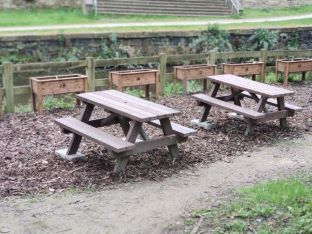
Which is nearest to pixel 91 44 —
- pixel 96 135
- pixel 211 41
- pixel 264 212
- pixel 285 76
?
pixel 211 41

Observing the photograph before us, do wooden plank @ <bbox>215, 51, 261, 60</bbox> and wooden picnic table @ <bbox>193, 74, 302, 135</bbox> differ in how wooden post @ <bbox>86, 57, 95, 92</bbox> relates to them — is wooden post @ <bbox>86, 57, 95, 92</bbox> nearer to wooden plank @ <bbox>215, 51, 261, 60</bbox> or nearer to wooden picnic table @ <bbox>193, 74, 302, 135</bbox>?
wooden picnic table @ <bbox>193, 74, 302, 135</bbox>

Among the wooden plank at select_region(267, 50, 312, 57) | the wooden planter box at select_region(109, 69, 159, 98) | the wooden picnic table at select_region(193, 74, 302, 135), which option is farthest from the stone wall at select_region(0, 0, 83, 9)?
the wooden picnic table at select_region(193, 74, 302, 135)

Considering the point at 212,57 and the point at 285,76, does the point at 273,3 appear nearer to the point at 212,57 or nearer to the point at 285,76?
the point at 285,76

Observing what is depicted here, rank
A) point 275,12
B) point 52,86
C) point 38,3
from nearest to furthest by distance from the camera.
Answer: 1. point 52,86
2. point 38,3
3. point 275,12

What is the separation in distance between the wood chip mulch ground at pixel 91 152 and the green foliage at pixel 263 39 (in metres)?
10.4

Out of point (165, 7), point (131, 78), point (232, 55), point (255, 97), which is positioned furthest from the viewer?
point (165, 7)

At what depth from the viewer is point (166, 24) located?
64.4ft

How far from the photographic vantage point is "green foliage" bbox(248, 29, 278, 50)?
18484mm

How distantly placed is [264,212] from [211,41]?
14.0 metres

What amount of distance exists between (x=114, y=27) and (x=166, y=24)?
240 centimetres

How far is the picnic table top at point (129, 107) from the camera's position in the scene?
208 inches

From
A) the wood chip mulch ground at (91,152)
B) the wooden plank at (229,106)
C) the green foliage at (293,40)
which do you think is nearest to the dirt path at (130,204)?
the wood chip mulch ground at (91,152)

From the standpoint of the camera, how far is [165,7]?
2317 cm

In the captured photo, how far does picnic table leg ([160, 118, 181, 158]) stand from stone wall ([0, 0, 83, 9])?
59.2 ft
